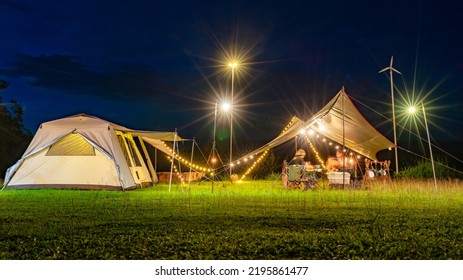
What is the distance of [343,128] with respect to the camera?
36.5 feet

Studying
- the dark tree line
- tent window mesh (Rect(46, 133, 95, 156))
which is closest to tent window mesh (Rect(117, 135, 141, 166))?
tent window mesh (Rect(46, 133, 95, 156))

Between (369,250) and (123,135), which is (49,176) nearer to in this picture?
(123,135)

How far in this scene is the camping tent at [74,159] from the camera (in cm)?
1192

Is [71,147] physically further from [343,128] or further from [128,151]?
[343,128]

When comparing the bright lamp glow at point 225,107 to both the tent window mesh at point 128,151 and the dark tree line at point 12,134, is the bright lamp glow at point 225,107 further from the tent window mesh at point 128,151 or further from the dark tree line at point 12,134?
the dark tree line at point 12,134

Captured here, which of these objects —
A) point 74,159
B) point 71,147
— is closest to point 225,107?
point 71,147

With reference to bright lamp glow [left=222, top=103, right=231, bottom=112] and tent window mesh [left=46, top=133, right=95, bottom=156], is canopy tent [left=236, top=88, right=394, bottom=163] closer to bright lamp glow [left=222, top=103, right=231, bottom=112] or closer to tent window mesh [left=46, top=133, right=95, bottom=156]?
bright lamp glow [left=222, top=103, right=231, bottom=112]

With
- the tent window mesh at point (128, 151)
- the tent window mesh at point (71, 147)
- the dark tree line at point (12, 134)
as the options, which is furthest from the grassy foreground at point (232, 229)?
the dark tree line at point (12, 134)

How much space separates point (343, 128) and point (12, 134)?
1361 cm

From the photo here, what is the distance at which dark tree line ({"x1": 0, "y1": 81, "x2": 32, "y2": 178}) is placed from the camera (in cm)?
1889

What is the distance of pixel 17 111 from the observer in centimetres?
2081

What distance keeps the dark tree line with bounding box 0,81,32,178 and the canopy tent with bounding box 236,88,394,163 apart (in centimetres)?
1042
